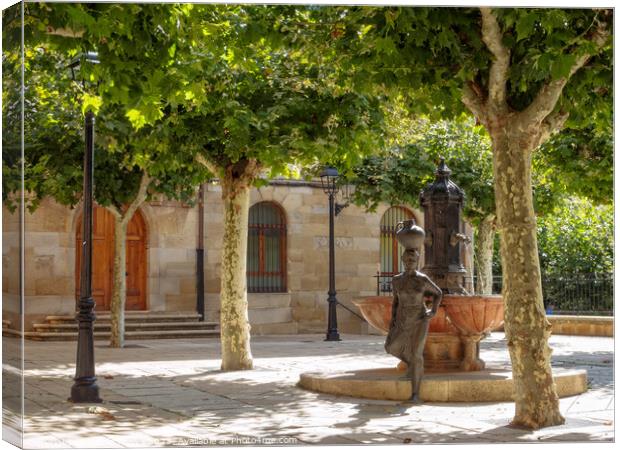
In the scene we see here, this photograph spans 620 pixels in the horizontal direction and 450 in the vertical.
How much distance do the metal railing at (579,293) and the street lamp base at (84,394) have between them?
383 centimetres

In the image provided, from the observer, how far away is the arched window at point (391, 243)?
1639 cm

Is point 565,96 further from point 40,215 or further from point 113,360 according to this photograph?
point 40,215

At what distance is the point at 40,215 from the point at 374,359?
8.92 metres

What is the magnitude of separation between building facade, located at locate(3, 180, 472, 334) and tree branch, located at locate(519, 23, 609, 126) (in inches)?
433

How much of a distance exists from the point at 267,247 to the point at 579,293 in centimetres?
1210

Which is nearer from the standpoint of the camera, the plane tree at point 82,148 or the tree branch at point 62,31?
the tree branch at point 62,31

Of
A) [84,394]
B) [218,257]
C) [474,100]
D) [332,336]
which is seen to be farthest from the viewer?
[218,257]

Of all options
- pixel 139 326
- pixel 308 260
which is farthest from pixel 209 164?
pixel 308 260

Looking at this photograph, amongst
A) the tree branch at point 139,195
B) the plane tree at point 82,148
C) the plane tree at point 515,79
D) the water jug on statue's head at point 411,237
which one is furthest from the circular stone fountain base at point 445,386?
the tree branch at point 139,195

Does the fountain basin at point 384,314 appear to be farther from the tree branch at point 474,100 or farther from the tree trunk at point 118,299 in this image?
the tree trunk at point 118,299

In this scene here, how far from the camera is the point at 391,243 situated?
19125 millimetres

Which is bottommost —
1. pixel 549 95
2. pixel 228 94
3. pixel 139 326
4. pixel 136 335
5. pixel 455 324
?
pixel 136 335

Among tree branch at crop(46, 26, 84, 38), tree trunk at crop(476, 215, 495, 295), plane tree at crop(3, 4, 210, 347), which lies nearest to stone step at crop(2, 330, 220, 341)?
plane tree at crop(3, 4, 210, 347)

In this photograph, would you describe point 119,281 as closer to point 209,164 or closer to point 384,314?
point 209,164
